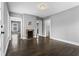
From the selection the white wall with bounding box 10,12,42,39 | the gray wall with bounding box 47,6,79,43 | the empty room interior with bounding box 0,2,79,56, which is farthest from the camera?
the white wall with bounding box 10,12,42,39

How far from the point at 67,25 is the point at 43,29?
4292 mm

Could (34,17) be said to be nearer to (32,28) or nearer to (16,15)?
(32,28)

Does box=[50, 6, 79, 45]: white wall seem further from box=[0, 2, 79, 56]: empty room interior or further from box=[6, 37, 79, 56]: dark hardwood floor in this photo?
box=[6, 37, 79, 56]: dark hardwood floor

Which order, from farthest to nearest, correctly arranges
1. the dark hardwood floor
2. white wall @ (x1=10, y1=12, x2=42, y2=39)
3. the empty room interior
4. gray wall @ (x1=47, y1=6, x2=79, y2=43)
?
white wall @ (x1=10, y1=12, x2=42, y2=39) → gray wall @ (x1=47, y1=6, x2=79, y2=43) → the empty room interior → the dark hardwood floor

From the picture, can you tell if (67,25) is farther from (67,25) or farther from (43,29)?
(43,29)

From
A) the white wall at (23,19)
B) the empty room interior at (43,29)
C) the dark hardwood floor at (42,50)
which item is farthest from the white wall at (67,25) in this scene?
the white wall at (23,19)

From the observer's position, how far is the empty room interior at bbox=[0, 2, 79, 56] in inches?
143

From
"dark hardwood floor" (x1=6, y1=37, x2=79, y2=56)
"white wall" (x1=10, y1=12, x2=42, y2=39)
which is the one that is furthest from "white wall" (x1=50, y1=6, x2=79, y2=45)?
"white wall" (x1=10, y1=12, x2=42, y2=39)

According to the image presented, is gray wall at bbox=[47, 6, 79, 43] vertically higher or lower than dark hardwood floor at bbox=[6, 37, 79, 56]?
higher

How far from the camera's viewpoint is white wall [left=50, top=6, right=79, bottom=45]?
5113 mm

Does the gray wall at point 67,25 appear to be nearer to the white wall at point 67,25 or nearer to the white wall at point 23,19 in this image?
the white wall at point 67,25

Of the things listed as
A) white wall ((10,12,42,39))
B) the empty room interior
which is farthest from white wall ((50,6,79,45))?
white wall ((10,12,42,39))

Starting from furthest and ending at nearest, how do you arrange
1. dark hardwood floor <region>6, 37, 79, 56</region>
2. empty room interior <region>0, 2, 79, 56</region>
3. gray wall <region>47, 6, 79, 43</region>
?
gray wall <region>47, 6, 79, 43</region> → empty room interior <region>0, 2, 79, 56</region> → dark hardwood floor <region>6, 37, 79, 56</region>

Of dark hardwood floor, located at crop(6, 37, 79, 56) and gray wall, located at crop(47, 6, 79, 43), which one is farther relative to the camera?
gray wall, located at crop(47, 6, 79, 43)
